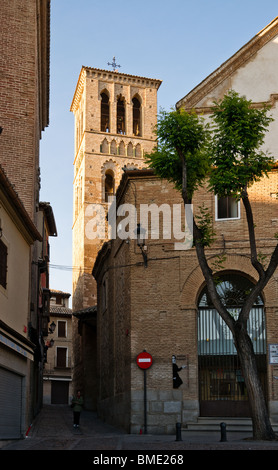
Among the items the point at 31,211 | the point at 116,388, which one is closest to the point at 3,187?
the point at 31,211

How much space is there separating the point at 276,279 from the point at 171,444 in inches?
275

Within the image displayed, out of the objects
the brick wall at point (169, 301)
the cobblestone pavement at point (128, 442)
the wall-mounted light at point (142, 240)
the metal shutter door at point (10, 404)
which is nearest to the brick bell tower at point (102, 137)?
the brick wall at point (169, 301)

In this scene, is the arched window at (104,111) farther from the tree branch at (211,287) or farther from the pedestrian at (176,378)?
the tree branch at (211,287)

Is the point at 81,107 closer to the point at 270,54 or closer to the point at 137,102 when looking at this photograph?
the point at 137,102

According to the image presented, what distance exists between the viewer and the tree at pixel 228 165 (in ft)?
51.3

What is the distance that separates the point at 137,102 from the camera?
2194 inches

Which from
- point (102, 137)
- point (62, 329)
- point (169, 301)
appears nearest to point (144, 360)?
point (169, 301)

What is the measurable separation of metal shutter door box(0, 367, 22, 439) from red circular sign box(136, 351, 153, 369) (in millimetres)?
3738

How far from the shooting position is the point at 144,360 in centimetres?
1992

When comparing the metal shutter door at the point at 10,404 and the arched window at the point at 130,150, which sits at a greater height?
the arched window at the point at 130,150

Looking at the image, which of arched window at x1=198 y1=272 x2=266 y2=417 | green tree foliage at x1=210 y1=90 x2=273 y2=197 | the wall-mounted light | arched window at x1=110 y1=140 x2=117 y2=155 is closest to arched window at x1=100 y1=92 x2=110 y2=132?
arched window at x1=110 y1=140 x2=117 y2=155

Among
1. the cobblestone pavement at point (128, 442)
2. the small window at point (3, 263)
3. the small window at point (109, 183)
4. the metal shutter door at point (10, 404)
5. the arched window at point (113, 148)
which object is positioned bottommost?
the cobblestone pavement at point (128, 442)

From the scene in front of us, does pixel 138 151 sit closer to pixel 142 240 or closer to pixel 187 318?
pixel 142 240

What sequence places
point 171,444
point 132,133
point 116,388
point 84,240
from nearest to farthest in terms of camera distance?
1. point 171,444
2. point 116,388
3. point 84,240
4. point 132,133
